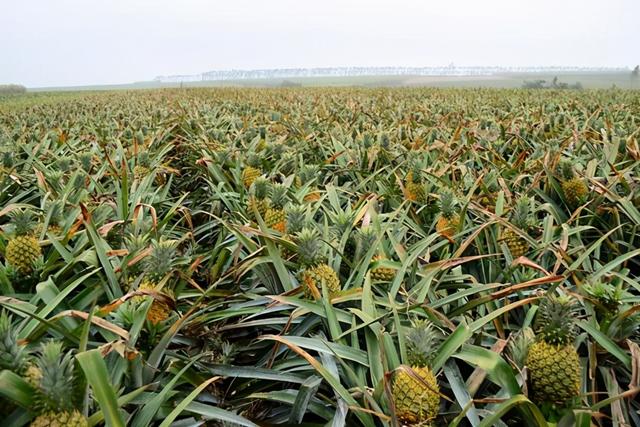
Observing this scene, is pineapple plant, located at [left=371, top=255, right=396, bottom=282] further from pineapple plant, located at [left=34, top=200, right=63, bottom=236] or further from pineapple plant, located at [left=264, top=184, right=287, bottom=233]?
pineapple plant, located at [left=34, top=200, right=63, bottom=236]

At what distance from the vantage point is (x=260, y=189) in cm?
149

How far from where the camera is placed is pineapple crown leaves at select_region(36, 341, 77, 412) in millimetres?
615

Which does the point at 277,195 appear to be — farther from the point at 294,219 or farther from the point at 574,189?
the point at 574,189

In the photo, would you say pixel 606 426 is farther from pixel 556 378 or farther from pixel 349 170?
pixel 349 170

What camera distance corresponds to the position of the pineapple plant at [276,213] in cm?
144

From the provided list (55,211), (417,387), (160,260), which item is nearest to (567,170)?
(417,387)

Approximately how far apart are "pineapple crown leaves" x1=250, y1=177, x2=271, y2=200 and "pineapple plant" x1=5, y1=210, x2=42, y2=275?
0.63 m

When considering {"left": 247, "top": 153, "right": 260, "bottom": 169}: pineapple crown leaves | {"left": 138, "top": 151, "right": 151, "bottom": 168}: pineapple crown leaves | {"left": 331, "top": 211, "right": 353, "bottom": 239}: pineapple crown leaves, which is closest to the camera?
{"left": 331, "top": 211, "right": 353, "bottom": 239}: pineapple crown leaves

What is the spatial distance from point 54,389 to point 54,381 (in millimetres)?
12

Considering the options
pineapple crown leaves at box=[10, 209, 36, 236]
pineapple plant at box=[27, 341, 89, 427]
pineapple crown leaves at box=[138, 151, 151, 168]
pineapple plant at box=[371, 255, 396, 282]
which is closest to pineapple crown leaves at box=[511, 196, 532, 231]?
pineapple plant at box=[371, 255, 396, 282]

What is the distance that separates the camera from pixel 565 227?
4.73 ft

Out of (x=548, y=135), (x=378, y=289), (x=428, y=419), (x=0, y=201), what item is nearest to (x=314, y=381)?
(x=428, y=419)

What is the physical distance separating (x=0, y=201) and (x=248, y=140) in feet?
Result: 4.94

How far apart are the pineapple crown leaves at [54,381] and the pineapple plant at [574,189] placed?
180cm
